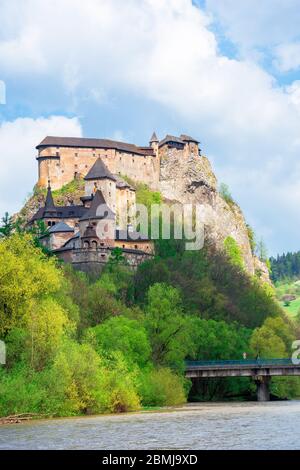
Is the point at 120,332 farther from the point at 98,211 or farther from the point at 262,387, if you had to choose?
the point at 98,211

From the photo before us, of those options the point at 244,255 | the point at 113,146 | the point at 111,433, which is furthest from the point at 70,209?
the point at 111,433

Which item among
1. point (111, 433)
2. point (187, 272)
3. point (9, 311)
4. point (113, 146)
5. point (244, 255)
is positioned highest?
point (113, 146)

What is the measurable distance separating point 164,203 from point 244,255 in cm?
1852

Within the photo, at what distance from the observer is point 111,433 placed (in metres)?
38.0

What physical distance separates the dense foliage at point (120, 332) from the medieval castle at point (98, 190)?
12.5m

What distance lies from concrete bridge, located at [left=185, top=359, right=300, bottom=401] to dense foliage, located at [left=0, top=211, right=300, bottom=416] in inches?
68.4

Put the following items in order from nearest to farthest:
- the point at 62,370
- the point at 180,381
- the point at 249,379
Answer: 1. the point at 62,370
2. the point at 180,381
3. the point at 249,379

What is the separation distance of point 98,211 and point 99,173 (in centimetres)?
1507

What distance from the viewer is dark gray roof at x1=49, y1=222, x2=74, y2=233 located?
119 meters

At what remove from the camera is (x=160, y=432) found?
3878 cm

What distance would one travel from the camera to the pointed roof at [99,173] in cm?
13288

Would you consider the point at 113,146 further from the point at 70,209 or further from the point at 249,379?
the point at 249,379

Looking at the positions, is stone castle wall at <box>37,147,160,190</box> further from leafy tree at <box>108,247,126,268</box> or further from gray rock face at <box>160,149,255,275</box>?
leafy tree at <box>108,247,126,268</box>

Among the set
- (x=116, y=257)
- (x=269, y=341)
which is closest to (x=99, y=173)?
(x=116, y=257)
